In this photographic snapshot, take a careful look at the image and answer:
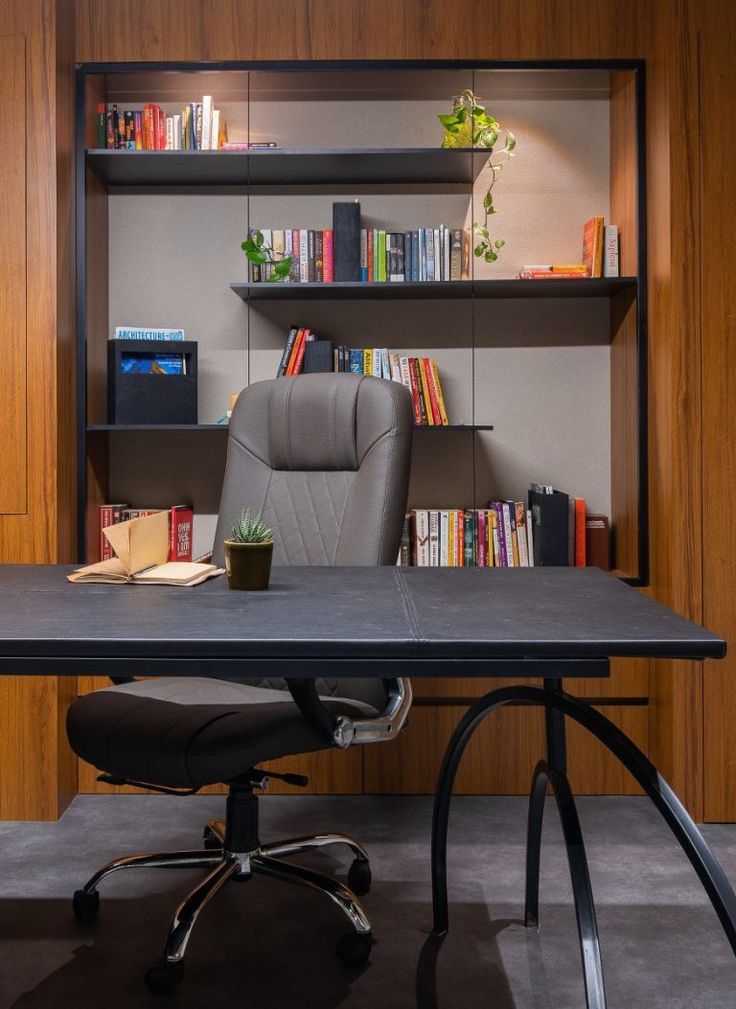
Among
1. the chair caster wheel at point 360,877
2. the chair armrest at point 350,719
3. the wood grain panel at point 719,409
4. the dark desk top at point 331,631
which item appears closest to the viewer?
the dark desk top at point 331,631

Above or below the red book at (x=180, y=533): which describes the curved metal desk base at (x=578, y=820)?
below

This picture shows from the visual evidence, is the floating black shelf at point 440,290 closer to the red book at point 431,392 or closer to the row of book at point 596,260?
the row of book at point 596,260

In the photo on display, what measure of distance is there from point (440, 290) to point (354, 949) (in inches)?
83.1

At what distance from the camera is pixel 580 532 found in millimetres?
3254

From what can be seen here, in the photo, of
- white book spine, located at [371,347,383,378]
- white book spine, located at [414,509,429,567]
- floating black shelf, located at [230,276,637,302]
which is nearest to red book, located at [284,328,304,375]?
floating black shelf, located at [230,276,637,302]

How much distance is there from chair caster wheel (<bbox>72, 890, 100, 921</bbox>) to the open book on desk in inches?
32.5

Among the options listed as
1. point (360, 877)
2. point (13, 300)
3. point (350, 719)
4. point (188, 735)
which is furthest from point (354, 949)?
point (13, 300)

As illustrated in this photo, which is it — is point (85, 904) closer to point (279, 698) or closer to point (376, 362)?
point (279, 698)

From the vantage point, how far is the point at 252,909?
2258mm

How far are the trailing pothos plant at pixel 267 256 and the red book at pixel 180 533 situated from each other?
Answer: 2.79ft

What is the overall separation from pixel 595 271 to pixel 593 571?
157 centimetres

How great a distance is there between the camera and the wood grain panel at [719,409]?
2.84 m

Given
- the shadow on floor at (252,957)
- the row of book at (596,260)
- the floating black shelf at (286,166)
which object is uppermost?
the floating black shelf at (286,166)

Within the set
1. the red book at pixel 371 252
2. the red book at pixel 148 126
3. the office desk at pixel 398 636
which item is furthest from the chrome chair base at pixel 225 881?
the red book at pixel 148 126
